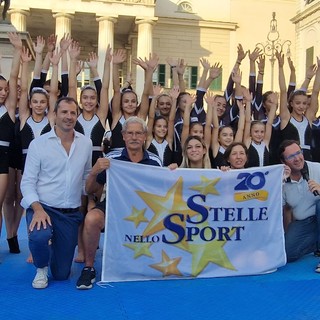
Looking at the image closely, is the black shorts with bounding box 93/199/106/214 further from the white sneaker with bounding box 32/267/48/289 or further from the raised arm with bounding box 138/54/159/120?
the raised arm with bounding box 138/54/159/120

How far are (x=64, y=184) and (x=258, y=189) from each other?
6.61ft

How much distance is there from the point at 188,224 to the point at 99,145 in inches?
64.3

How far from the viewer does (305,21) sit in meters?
36.0

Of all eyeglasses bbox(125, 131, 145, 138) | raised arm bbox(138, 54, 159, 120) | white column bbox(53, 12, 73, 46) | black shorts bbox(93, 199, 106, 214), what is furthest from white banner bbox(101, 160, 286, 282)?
white column bbox(53, 12, 73, 46)

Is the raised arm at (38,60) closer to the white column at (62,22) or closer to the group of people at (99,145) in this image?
the group of people at (99,145)

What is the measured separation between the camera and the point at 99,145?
566 cm

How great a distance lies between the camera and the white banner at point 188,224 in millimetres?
4527

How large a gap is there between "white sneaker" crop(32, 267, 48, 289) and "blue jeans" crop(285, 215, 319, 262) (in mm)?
2661

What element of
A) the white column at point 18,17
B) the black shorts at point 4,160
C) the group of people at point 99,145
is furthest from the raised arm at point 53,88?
the white column at point 18,17

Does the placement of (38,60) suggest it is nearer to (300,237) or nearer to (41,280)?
(41,280)

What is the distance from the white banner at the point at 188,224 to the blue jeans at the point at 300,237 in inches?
13.8

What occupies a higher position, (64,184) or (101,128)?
(101,128)

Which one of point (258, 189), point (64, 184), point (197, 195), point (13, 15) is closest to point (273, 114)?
point (258, 189)

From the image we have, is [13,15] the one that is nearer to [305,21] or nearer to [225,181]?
[305,21]
